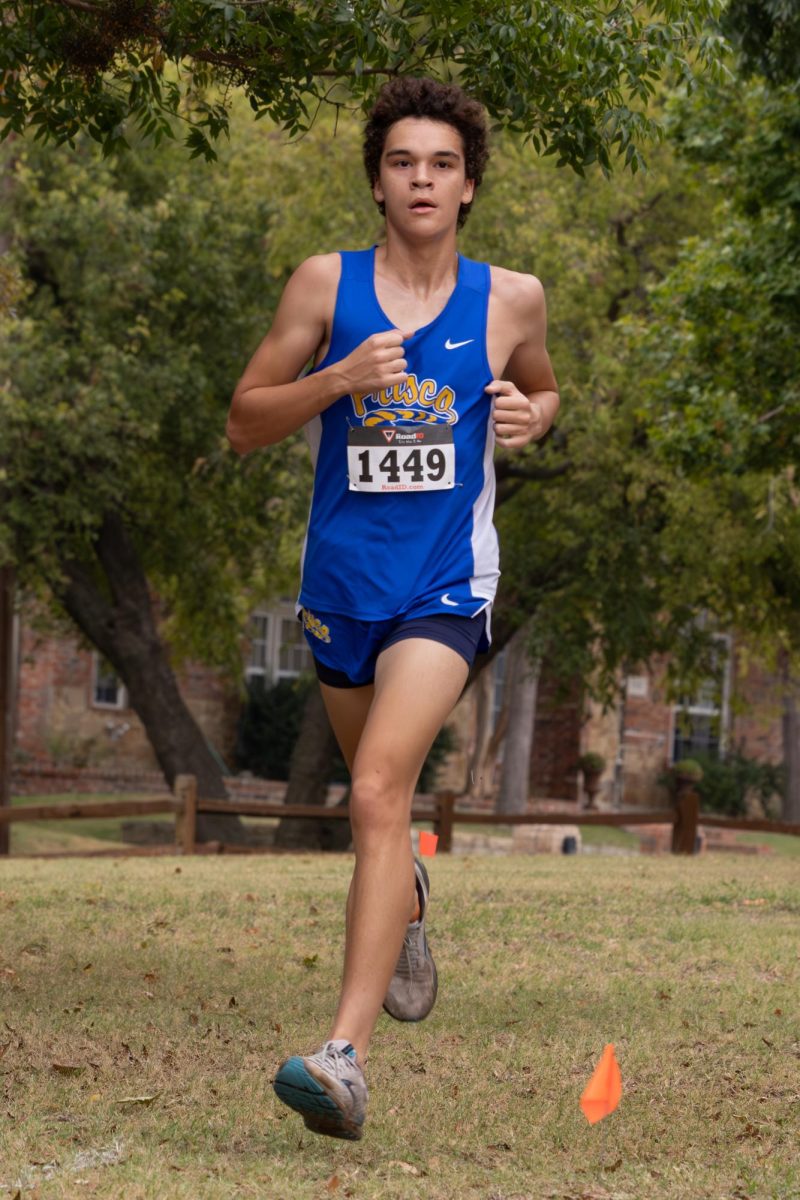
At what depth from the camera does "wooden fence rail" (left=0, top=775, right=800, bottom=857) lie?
49.8ft

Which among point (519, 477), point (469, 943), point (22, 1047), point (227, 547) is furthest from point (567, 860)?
point (22, 1047)

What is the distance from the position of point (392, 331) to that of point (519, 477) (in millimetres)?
15171

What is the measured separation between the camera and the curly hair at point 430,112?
4660 mm

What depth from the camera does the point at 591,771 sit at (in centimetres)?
3331

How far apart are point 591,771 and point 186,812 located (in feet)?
59.1

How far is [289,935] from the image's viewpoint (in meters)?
7.84

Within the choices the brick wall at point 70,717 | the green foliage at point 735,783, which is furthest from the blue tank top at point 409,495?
the green foliage at point 735,783

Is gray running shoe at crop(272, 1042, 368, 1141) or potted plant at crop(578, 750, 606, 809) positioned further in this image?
potted plant at crop(578, 750, 606, 809)

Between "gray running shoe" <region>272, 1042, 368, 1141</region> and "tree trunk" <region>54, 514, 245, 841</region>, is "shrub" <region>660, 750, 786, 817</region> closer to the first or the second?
"tree trunk" <region>54, 514, 245, 841</region>

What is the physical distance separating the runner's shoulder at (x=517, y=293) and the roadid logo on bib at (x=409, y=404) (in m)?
0.40

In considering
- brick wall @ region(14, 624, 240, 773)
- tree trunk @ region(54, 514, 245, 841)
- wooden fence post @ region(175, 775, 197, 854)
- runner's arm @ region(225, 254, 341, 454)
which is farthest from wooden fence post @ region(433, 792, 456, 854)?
brick wall @ region(14, 624, 240, 773)

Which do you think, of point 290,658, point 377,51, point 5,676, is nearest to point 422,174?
point 377,51

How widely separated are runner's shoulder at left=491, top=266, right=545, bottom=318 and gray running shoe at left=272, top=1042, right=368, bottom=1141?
209cm

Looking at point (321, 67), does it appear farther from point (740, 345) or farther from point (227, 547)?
point (227, 547)
